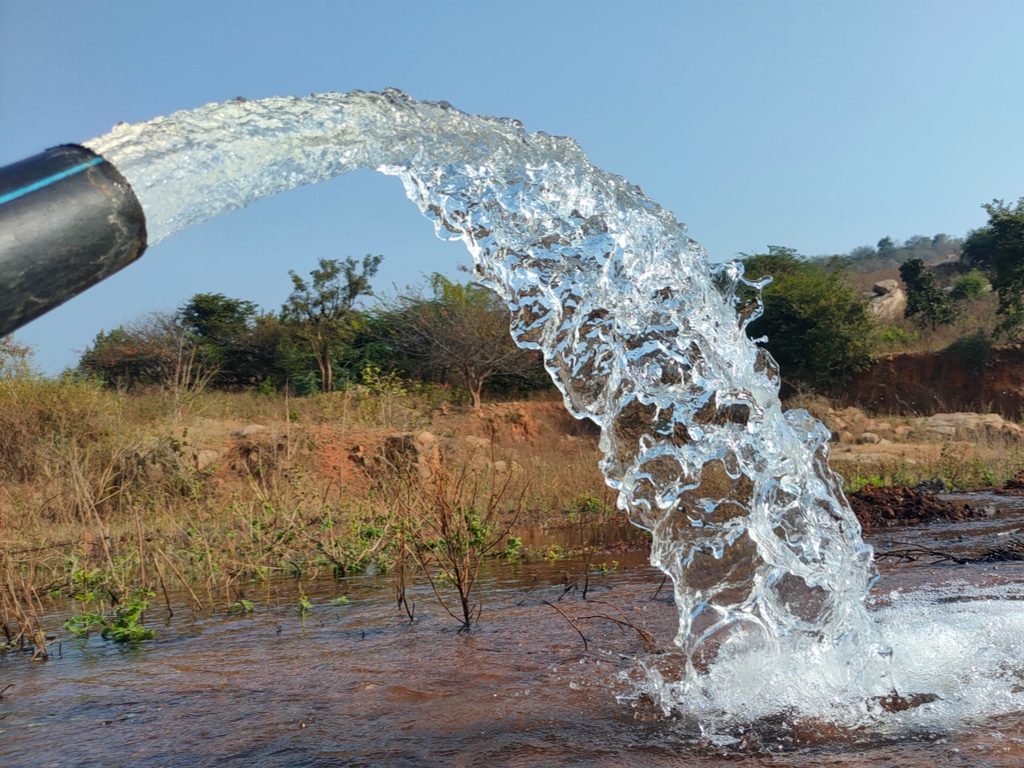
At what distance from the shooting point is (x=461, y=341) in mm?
23547

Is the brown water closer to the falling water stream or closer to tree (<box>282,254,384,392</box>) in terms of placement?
the falling water stream

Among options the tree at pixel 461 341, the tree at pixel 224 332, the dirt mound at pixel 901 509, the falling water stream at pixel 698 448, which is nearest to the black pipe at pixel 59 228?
the falling water stream at pixel 698 448

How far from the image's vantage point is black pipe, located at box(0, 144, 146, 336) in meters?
0.91

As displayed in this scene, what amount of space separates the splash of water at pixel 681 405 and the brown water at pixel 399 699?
0.42 metres

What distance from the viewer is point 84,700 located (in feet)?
12.8

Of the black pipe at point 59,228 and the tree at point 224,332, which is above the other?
the tree at point 224,332

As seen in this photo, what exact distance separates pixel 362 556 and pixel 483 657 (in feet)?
10.5

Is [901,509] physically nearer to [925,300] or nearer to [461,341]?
[461,341]

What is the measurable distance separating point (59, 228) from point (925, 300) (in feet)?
104

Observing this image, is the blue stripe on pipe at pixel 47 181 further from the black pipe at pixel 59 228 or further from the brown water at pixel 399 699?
the brown water at pixel 399 699

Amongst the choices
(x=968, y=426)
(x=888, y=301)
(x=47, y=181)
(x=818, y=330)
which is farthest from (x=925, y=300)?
(x=47, y=181)

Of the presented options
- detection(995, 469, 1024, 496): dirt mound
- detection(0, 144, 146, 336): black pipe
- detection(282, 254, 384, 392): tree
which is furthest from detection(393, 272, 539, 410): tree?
detection(0, 144, 146, 336): black pipe

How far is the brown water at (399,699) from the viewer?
2.85m

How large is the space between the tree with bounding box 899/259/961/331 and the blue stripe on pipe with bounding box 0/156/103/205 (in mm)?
30532
